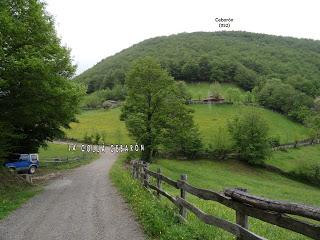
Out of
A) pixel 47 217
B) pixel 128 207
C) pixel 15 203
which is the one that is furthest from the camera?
pixel 15 203

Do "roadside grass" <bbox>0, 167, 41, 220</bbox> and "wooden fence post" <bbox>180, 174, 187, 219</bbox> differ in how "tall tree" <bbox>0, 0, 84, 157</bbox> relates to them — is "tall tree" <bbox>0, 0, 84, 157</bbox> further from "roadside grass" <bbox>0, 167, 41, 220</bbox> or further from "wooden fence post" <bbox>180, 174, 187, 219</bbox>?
"wooden fence post" <bbox>180, 174, 187, 219</bbox>

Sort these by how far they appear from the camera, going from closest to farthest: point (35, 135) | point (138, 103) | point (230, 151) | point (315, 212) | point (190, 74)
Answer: point (315, 212), point (35, 135), point (138, 103), point (230, 151), point (190, 74)

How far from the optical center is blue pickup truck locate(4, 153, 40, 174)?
39.4 m

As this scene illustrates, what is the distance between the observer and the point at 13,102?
2667 cm

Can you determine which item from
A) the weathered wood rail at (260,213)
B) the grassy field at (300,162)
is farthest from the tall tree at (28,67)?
the grassy field at (300,162)

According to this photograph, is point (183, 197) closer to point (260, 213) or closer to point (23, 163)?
point (260, 213)

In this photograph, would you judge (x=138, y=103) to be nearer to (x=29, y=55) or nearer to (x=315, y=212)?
(x=29, y=55)

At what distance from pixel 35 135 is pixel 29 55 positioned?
19215 millimetres

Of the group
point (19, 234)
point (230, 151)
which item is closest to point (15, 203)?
point (19, 234)

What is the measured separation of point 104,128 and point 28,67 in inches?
3219

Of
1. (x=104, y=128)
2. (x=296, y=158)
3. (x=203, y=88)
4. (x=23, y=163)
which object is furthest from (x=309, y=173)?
(x=203, y=88)

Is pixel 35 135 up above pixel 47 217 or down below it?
above

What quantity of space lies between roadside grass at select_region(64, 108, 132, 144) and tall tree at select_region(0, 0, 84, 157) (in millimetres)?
58852

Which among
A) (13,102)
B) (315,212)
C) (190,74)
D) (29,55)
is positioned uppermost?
(190,74)
